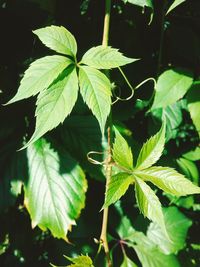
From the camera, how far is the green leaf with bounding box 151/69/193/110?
1.03 metres

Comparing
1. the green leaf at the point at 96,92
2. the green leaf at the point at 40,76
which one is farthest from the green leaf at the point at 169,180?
the green leaf at the point at 40,76

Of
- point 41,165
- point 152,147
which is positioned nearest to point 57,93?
point 152,147

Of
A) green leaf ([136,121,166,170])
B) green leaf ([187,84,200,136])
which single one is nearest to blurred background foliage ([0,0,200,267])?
green leaf ([187,84,200,136])

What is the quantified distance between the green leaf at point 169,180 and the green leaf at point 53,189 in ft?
1.14

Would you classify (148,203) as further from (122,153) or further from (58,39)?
(58,39)

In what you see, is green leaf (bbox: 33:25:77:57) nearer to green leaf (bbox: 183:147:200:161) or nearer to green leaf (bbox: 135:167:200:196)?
green leaf (bbox: 135:167:200:196)

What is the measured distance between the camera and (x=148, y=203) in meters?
0.69

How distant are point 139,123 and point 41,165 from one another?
41 centimetres

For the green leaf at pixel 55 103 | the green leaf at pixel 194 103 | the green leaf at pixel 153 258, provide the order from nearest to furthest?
1. the green leaf at pixel 55 103
2. the green leaf at pixel 194 103
3. the green leaf at pixel 153 258

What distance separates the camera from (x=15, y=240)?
1.43 meters

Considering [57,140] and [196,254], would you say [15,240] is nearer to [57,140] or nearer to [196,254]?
[57,140]

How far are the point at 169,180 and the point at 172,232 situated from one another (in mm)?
638

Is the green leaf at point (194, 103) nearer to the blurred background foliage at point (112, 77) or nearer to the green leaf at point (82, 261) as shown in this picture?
the blurred background foliage at point (112, 77)

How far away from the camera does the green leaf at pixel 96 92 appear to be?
0.67 m
